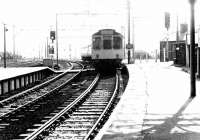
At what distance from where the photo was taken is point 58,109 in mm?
15391

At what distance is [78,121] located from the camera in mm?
12508

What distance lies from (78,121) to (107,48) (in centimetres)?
2061

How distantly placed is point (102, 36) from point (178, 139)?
25.8 metres

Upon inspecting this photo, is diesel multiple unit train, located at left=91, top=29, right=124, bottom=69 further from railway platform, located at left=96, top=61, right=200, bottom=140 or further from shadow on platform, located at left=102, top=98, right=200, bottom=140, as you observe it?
shadow on platform, located at left=102, top=98, right=200, bottom=140

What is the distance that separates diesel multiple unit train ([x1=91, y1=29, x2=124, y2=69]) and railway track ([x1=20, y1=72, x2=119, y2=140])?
13.8m

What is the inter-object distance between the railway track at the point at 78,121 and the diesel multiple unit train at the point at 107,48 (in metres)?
13.8

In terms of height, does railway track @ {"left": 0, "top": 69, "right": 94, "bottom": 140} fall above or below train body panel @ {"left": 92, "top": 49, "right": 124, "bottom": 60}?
below

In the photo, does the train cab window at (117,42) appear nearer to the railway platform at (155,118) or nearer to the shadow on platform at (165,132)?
the railway platform at (155,118)

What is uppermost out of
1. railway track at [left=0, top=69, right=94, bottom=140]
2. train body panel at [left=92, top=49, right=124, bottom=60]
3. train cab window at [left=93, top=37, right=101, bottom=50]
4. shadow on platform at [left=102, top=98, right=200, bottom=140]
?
train cab window at [left=93, top=37, right=101, bottom=50]

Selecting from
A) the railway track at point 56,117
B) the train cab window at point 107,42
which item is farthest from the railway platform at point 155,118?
the train cab window at point 107,42

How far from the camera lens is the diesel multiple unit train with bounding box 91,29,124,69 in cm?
3275

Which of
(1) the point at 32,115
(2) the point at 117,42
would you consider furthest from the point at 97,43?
(1) the point at 32,115

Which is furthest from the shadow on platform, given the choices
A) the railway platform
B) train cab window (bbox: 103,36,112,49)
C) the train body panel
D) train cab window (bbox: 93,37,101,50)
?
train cab window (bbox: 93,37,101,50)

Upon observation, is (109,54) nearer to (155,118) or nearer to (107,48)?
(107,48)
